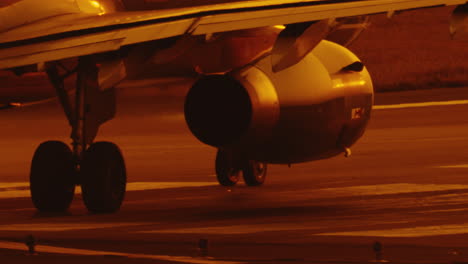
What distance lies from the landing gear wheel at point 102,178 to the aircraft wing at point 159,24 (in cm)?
185

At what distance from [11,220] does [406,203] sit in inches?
173

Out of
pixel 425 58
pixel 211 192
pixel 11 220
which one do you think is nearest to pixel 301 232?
pixel 11 220

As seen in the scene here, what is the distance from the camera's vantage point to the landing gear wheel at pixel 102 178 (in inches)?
841

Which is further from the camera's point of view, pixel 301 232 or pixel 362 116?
pixel 362 116

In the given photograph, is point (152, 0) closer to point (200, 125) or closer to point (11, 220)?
point (200, 125)

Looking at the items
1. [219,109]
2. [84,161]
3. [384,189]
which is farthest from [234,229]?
[384,189]

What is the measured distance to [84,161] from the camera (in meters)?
21.5

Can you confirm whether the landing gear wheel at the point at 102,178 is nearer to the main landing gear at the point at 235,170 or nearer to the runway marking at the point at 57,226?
the runway marking at the point at 57,226

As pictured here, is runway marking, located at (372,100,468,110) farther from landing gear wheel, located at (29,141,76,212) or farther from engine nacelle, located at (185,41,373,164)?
landing gear wheel, located at (29,141,76,212)

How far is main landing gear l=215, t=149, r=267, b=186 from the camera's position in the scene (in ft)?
83.1

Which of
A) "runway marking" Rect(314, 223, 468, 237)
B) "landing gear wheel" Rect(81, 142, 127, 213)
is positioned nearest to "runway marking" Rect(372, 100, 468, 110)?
"landing gear wheel" Rect(81, 142, 127, 213)

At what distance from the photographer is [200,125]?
21719 millimetres

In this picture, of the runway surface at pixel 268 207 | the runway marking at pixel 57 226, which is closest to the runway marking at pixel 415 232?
the runway surface at pixel 268 207

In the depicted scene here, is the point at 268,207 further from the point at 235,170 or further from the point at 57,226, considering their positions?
the point at 235,170
